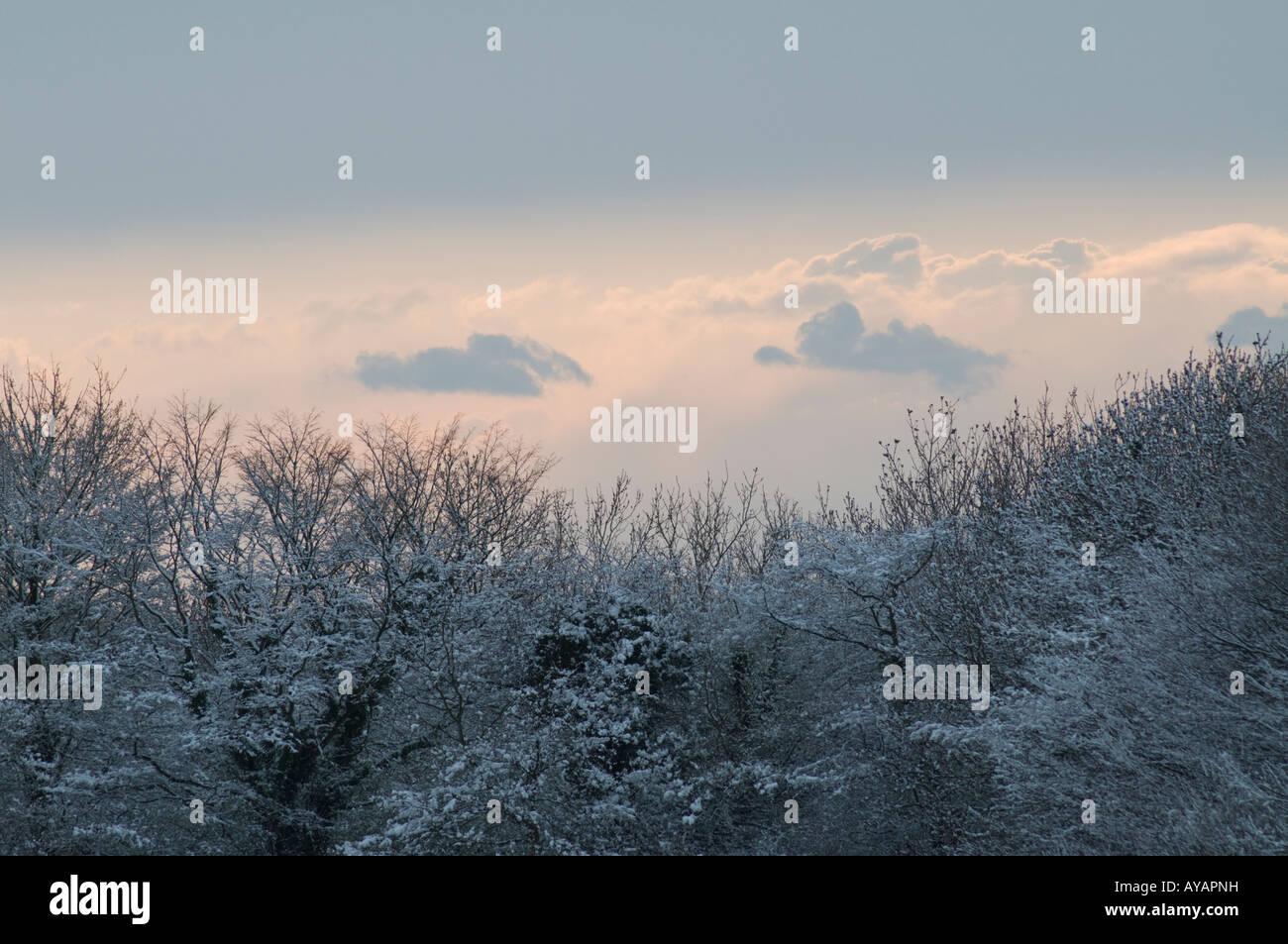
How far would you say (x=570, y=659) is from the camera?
1048 inches

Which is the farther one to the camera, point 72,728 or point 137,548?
point 137,548

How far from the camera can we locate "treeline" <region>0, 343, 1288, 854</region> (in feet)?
69.4

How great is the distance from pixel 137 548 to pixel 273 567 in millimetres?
3155

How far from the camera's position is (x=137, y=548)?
85.1ft

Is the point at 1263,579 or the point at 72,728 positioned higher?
the point at 1263,579

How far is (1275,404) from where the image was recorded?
2264cm

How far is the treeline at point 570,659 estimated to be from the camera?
2114cm
